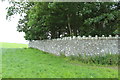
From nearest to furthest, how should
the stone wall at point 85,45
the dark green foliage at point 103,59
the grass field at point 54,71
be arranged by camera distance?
the grass field at point 54,71 < the dark green foliage at point 103,59 < the stone wall at point 85,45

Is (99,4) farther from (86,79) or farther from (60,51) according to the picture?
(86,79)

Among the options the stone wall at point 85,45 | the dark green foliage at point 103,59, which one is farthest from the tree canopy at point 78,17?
the dark green foliage at point 103,59

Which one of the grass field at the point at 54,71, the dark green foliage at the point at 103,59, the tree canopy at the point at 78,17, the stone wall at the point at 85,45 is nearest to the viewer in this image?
the grass field at the point at 54,71

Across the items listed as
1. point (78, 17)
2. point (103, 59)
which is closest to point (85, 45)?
point (103, 59)

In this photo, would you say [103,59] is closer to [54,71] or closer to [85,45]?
[85,45]

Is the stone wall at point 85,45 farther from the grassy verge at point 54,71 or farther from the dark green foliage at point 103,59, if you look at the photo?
the grassy verge at point 54,71

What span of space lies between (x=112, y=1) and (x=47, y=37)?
6.06m

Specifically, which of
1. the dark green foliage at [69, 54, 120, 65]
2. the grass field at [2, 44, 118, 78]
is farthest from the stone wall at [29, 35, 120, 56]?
the grass field at [2, 44, 118, 78]

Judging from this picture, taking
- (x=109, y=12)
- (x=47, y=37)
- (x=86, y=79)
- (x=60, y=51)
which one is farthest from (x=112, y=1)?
(x=86, y=79)

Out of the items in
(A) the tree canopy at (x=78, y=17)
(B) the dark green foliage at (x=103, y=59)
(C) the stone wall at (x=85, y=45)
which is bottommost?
(B) the dark green foliage at (x=103, y=59)

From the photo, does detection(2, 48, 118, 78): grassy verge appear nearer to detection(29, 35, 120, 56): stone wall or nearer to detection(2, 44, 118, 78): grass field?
detection(2, 44, 118, 78): grass field

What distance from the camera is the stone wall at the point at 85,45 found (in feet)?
29.7

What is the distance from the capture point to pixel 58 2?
10.5 meters

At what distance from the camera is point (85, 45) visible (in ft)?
33.1
